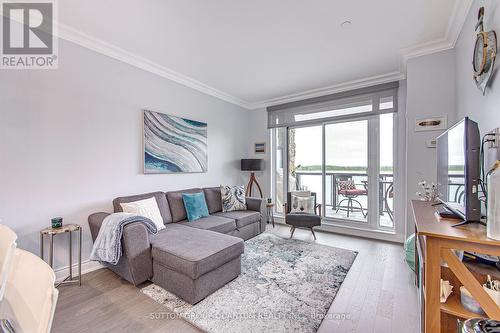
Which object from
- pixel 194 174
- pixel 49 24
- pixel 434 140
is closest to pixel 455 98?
pixel 434 140

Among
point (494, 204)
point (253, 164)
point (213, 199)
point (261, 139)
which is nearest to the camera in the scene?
point (494, 204)

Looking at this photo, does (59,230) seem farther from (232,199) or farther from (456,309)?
(456,309)

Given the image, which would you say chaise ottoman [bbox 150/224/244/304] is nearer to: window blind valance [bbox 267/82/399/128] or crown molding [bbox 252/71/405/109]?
Answer: window blind valance [bbox 267/82/399/128]

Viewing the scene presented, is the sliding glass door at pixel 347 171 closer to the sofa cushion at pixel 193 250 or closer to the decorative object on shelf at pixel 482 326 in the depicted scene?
the sofa cushion at pixel 193 250

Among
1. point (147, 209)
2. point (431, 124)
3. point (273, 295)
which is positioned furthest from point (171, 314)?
point (431, 124)

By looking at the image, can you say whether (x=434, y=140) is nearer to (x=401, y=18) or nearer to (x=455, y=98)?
(x=455, y=98)

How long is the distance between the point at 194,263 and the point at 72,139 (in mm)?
1949

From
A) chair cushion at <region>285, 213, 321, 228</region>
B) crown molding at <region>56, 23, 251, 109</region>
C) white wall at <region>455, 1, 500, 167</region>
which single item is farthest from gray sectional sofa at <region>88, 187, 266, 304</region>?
white wall at <region>455, 1, 500, 167</region>

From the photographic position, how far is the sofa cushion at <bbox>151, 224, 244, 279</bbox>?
1901 mm

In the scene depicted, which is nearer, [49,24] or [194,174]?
[49,24]

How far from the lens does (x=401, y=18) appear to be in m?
2.19

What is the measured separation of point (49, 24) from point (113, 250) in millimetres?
2386

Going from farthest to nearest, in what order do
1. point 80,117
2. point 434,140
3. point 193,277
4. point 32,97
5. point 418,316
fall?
point 434,140
point 80,117
point 32,97
point 193,277
point 418,316

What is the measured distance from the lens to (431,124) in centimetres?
270
